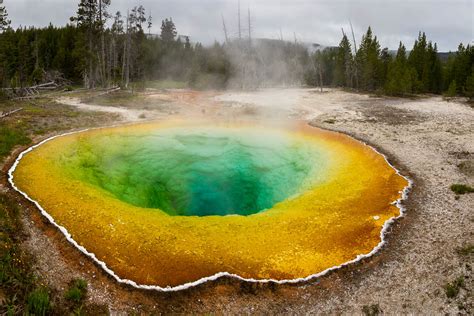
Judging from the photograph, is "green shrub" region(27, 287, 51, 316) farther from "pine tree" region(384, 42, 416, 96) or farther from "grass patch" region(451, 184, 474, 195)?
"pine tree" region(384, 42, 416, 96)

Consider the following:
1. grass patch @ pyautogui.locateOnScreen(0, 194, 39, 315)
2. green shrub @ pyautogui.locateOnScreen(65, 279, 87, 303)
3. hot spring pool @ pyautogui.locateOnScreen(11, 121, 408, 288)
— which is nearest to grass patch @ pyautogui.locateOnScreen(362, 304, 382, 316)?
hot spring pool @ pyautogui.locateOnScreen(11, 121, 408, 288)

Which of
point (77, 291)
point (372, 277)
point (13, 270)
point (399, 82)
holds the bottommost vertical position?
point (372, 277)

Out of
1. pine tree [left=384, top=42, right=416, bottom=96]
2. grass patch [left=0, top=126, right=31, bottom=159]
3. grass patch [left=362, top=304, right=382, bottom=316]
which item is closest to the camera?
grass patch [left=362, top=304, right=382, bottom=316]

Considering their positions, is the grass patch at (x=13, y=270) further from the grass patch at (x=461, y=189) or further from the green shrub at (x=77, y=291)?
the grass patch at (x=461, y=189)

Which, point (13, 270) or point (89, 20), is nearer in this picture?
point (13, 270)

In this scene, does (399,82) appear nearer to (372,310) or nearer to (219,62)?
(219,62)

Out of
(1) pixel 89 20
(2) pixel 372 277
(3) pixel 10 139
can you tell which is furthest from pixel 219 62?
(2) pixel 372 277
